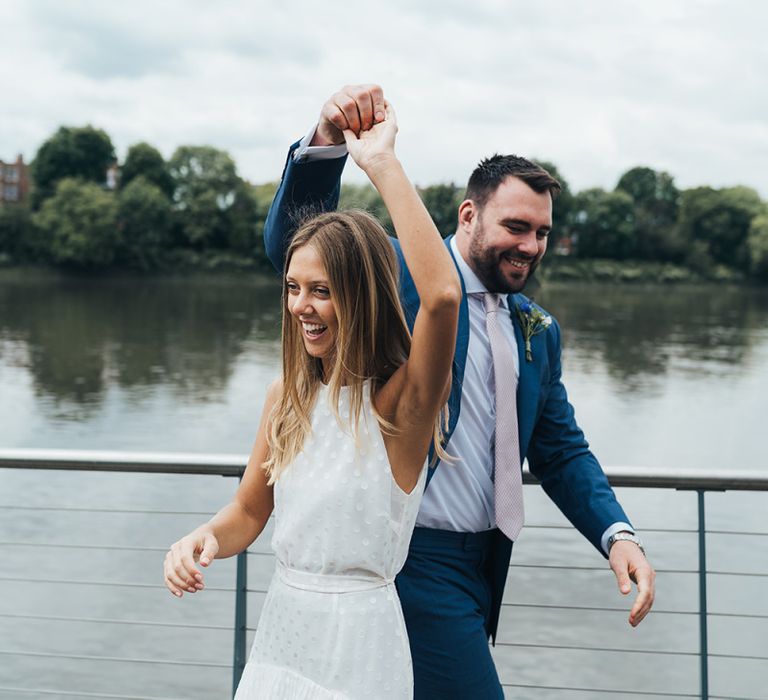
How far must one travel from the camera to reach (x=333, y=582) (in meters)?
2.00

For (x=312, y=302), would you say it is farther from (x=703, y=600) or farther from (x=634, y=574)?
(x=703, y=600)

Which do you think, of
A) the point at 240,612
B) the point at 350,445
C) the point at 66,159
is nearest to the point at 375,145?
the point at 350,445

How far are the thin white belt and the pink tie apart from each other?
0.45 m

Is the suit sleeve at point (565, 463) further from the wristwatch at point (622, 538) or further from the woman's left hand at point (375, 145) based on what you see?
the woman's left hand at point (375, 145)

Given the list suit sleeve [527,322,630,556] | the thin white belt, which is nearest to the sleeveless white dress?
the thin white belt

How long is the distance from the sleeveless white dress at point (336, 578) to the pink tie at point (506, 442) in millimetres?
361

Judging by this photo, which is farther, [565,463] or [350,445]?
[565,463]

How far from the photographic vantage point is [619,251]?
9131 cm

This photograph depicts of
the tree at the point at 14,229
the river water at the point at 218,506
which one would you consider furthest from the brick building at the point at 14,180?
the river water at the point at 218,506

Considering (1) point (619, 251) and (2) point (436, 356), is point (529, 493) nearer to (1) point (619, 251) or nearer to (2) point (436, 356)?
(2) point (436, 356)

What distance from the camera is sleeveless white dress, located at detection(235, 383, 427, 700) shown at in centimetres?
194

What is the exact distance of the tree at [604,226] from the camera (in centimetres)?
9000

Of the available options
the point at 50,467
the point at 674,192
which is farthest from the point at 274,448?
the point at 674,192

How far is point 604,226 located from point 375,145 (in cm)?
9051
